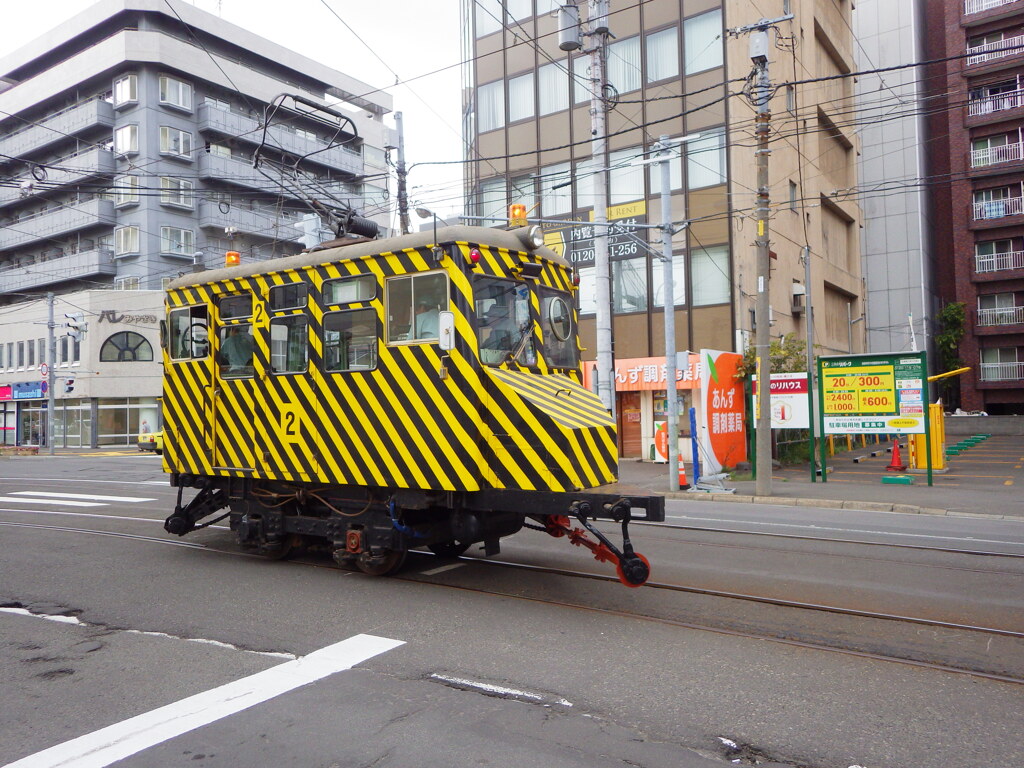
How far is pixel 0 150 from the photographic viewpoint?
172 ft

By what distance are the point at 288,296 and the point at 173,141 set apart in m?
44.7

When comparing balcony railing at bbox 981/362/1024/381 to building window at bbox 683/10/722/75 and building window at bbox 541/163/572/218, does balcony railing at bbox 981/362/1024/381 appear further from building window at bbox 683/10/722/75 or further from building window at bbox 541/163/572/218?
building window at bbox 541/163/572/218

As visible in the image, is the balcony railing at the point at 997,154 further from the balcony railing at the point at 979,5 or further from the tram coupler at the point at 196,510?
the tram coupler at the point at 196,510

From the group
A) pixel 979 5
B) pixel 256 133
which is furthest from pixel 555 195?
pixel 979 5

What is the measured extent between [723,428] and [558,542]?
36.3ft

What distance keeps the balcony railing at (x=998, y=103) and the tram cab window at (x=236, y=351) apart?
Answer: 43393 mm

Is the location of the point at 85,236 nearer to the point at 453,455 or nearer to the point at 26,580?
the point at 26,580

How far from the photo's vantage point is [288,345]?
854cm

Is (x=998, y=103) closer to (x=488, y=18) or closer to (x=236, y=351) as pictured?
(x=488, y=18)

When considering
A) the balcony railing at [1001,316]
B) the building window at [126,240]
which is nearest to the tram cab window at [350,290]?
the building window at [126,240]

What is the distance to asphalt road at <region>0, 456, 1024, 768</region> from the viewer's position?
4.26 m

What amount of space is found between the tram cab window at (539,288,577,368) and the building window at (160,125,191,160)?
4446 cm

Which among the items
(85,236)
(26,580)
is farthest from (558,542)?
(85,236)

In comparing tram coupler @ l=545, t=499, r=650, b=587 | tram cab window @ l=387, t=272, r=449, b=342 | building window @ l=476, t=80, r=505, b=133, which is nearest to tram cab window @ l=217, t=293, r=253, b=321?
tram cab window @ l=387, t=272, r=449, b=342
